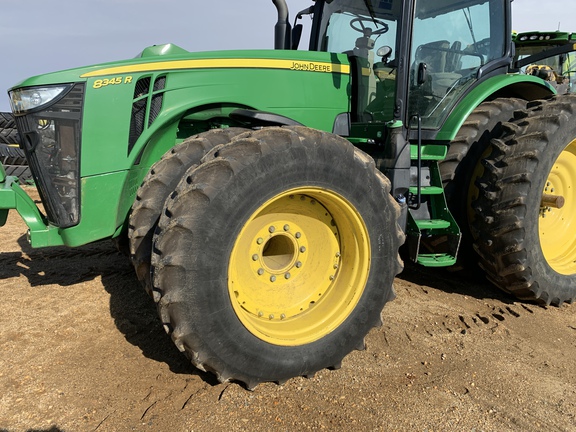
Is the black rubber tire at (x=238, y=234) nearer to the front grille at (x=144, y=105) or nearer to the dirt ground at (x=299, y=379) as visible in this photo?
the dirt ground at (x=299, y=379)

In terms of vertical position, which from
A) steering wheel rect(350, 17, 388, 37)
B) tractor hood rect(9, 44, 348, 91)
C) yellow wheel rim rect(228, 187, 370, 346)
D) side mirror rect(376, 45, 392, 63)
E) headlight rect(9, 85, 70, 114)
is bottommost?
yellow wheel rim rect(228, 187, 370, 346)

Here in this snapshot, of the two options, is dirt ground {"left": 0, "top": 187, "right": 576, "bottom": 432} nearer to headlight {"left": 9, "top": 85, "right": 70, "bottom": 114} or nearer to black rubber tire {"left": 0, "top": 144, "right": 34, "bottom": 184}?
headlight {"left": 9, "top": 85, "right": 70, "bottom": 114}

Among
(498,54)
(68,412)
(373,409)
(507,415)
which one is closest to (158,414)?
(68,412)

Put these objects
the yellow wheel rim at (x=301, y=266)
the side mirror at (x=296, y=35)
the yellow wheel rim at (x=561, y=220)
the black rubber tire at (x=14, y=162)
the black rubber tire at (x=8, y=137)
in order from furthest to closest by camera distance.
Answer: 1. the black rubber tire at (x=8, y=137)
2. the black rubber tire at (x=14, y=162)
3. the side mirror at (x=296, y=35)
4. the yellow wheel rim at (x=561, y=220)
5. the yellow wheel rim at (x=301, y=266)

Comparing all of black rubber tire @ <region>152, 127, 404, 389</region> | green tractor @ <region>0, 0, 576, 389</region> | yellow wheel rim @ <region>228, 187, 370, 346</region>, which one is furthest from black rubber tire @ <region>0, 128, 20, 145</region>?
black rubber tire @ <region>152, 127, 404, 389</region>

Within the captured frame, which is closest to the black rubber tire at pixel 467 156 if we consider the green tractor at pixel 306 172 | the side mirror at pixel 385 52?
the green tractor at pixel 306 172

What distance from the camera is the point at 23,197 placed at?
113 inches

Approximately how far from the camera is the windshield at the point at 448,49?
356 centimetres

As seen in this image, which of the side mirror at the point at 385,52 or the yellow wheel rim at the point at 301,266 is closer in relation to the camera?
the yellow wheel rim at the point at 301,266

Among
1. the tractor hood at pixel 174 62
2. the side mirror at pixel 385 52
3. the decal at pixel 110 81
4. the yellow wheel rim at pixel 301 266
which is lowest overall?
the yellow wheel rim at pixel 301 266

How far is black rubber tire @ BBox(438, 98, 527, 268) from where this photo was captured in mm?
3748

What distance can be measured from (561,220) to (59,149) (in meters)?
4.01

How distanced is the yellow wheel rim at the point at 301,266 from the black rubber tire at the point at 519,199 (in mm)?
1277

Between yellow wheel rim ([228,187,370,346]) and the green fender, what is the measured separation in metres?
1.35
